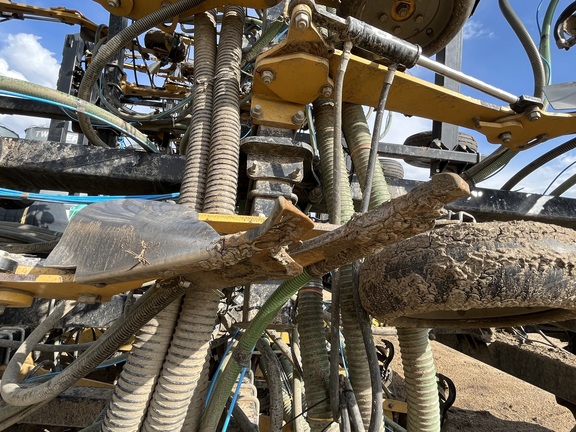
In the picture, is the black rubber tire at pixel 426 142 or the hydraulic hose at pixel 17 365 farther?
the black rubber tire at pixel 426 142

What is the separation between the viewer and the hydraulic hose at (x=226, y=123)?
114cm

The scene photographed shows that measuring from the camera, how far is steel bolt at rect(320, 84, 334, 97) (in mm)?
1371

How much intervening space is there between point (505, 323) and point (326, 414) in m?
0.56

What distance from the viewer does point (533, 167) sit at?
2.25 metres

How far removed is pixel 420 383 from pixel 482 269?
1.79 ft

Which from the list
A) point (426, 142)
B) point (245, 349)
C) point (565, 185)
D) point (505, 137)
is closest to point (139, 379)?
point (245, 349)

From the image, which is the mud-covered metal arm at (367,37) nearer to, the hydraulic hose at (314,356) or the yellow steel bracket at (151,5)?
the yellow steel bracket at (151,5)

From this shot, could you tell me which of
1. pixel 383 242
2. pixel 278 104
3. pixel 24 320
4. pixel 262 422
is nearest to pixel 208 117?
pixel 278 104

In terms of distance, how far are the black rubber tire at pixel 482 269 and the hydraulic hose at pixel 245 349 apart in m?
0.25

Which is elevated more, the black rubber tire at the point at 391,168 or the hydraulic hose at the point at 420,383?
the black rubber tire at the point at 391,168

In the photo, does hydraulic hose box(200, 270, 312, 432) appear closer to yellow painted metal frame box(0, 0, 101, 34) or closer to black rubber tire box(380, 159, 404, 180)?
black rubber tire box(380, 159, 404, 180)

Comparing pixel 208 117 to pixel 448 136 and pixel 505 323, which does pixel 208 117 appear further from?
pixel 448 136

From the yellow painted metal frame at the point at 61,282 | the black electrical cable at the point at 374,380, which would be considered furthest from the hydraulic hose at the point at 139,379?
the black electrical cable at the point at 374,380

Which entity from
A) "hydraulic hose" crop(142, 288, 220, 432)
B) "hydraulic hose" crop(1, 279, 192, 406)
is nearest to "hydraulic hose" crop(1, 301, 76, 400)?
"hydraulic hose" crop(1, 279, 192, 406)
